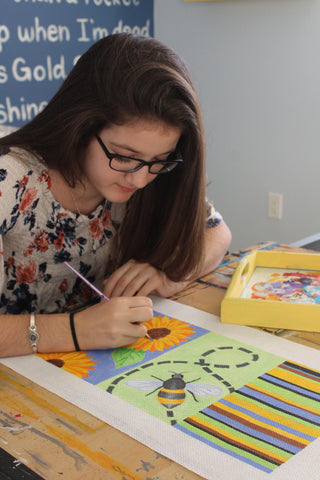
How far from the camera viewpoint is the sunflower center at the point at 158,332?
3.81ft

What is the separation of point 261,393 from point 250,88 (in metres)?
2.40

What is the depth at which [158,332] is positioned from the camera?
118 centimetres

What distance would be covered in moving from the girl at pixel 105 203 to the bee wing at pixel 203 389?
0.18 m

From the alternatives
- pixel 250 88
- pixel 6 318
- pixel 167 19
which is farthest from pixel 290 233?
pixel 6 318

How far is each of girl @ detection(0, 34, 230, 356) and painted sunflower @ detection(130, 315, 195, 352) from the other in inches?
1.3

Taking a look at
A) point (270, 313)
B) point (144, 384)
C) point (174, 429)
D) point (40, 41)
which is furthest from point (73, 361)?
point (40, 41)

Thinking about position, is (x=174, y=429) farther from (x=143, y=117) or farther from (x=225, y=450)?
(x=143, y=117)

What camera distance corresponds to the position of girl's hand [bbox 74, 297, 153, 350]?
3.62ft

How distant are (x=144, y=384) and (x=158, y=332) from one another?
20cm

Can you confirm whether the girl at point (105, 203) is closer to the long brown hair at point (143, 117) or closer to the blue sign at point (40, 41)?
the long brown hair at point (143, 117)

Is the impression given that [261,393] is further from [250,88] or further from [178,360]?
[250,88]

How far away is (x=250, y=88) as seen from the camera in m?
3.12

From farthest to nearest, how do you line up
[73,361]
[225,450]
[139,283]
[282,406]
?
[139,283] → [73,361] → [282,406] → [225,450]

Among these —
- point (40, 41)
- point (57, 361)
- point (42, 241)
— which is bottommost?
point (57, 361)
